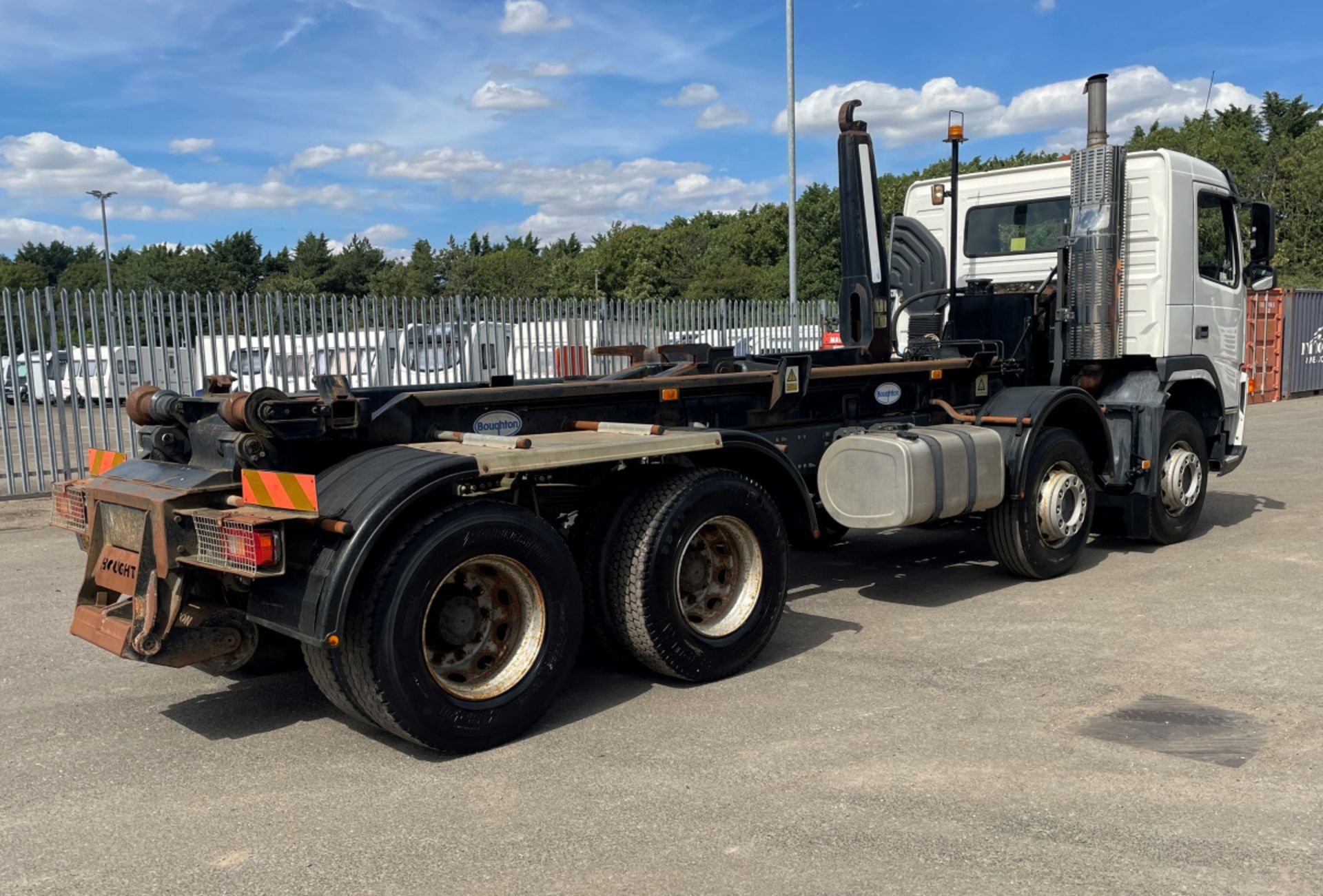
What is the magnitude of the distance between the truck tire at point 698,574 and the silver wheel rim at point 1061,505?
2.43 metres

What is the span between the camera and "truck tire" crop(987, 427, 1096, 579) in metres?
7.16

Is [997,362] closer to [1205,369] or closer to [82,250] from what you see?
[1205,369]

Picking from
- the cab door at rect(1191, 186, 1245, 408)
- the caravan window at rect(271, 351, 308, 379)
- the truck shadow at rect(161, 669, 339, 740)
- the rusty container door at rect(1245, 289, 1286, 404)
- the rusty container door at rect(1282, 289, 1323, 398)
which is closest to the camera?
the truck shadow at rect(161, 669, 339, 740)

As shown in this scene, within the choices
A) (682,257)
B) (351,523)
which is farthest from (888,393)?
(682,257)

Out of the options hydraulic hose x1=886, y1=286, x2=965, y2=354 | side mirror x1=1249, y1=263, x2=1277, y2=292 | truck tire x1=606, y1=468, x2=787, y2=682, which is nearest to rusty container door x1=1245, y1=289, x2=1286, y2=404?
side mirror x1=1249, y1=263, x2=1277, y2=292

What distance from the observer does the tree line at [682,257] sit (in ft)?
158

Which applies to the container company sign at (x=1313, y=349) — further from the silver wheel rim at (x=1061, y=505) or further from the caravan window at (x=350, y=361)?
the silver wheel rim at (x=1061, y=505)

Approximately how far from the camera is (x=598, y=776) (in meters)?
4.20

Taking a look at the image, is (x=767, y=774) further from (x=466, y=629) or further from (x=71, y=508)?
(x=71, y=508)

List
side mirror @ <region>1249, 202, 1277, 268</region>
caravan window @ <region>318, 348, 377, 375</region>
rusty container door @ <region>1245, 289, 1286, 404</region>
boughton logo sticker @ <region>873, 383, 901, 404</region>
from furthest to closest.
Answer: rusty container door @ <region>1245, 289, 1286, 404</region> < caravan window @ <region>318, 348, 377, 375</region> < side mirror @ <region>1249, 202, 1277, 268</region> < boughton logo sticker @ <region>873, 383, 901, 404</region>

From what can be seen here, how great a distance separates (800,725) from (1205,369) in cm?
584

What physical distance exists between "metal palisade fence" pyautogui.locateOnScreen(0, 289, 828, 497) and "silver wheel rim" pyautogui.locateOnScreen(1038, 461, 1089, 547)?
399 cm

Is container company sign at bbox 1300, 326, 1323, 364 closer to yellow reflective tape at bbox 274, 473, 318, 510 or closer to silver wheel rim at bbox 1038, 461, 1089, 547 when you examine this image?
silver wheel rim at bbox 1038, 461, 1089, 547

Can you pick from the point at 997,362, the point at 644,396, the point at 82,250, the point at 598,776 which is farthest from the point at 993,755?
the point at 82,250
